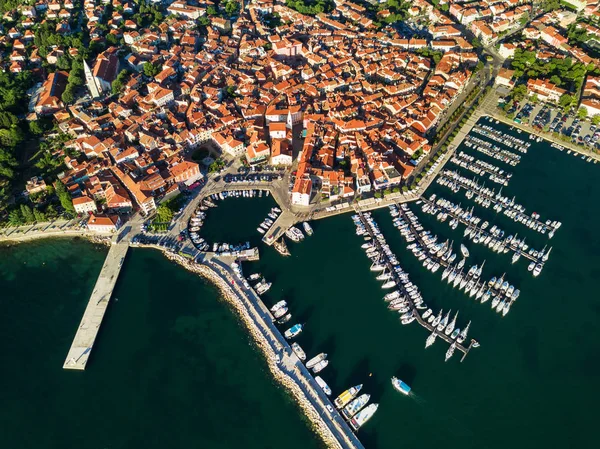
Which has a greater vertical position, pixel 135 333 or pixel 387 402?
pixel 387 402

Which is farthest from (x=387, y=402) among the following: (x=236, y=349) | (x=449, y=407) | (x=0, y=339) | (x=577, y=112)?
(x=577, y=112)

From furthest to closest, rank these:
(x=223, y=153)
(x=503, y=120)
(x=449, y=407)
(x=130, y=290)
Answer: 1. (x=503, y=120)
2. (x=223, y=153)
3. (x=130, y=290)
4. (x=449, y=407)

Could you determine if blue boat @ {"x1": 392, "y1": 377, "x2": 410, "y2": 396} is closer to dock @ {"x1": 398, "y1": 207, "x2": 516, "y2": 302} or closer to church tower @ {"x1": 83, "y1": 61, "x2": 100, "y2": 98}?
dock @ {"x1": 398, "y1": 207, "x2": 516, "y2": 302}

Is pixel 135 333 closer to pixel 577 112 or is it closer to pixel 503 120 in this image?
pixel 503 120

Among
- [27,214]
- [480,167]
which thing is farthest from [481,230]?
[27,214]

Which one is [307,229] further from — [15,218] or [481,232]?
[15,218]

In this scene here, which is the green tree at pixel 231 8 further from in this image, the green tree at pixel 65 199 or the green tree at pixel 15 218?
the green tree at pixel 15 218
